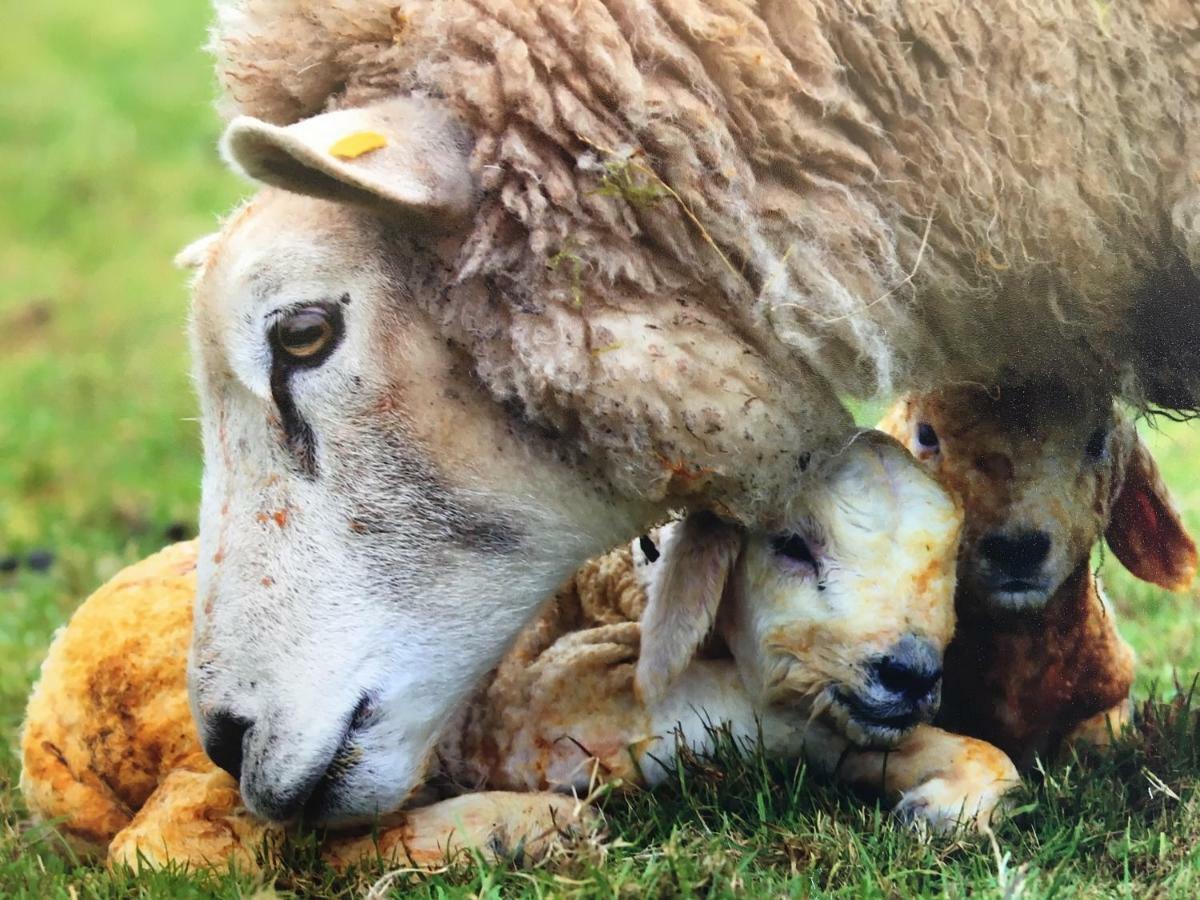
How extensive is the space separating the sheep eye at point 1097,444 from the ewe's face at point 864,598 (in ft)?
1.64

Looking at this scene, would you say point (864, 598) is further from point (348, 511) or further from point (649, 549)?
point (348, 511)

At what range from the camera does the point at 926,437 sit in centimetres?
347

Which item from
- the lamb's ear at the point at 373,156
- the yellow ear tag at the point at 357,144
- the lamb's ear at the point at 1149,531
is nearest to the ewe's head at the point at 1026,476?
the lamb's ear at the point at 1149,531

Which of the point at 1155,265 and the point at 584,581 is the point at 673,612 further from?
the point at 1155,265

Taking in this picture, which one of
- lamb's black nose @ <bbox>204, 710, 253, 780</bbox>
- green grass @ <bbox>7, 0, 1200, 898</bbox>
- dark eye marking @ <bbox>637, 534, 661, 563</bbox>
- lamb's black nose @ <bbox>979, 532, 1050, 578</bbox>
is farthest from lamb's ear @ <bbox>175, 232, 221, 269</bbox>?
lamb's black nose @ <bbox>979, 532, 1050, 578</bbox>

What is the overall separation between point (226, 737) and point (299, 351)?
0.73 m

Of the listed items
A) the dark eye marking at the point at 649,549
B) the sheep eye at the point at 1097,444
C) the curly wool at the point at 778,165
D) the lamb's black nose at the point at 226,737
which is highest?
the curly wool at the point at 778,165

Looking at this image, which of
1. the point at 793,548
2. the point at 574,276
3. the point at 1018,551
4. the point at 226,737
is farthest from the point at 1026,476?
the point at 226,737

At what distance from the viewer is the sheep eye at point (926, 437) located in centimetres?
345

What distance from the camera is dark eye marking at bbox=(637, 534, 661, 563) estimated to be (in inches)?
134

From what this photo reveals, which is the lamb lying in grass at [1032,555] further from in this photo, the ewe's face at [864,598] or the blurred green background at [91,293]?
the blurred green background at [91,293]

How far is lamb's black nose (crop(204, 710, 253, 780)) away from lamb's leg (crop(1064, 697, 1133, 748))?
169 cm

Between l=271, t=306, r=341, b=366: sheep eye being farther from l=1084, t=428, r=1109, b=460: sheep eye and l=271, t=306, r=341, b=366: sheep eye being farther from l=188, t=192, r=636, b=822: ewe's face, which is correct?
l=1084, t=428, r=1109, b=460: sheep eye

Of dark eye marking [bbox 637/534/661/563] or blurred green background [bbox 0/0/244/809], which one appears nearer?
dark eye marking [bbox 637/534/661/563]
